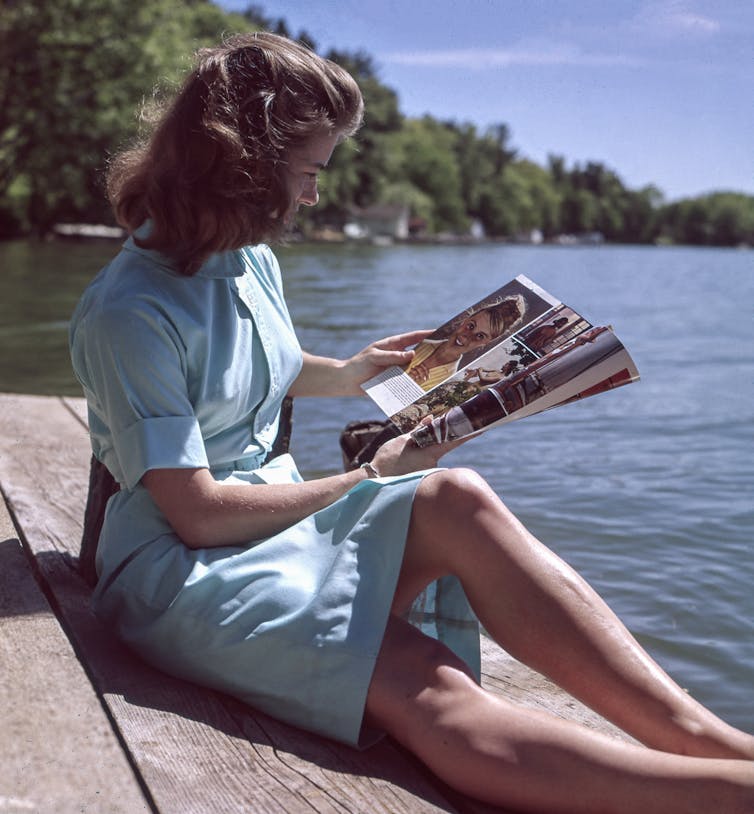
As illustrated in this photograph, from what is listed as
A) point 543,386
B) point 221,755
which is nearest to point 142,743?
point 221,755

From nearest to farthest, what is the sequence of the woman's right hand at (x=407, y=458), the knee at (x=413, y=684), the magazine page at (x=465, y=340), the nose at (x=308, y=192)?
the knee at (x=413, y=684) < the woman's right hand at (x=407, y=458) < the nose at (x=308, y=192) < the magazine page at (x=465, y=340)

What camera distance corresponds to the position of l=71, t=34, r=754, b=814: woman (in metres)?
1.90

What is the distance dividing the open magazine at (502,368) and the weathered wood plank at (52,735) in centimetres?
81

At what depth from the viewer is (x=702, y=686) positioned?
141 inches

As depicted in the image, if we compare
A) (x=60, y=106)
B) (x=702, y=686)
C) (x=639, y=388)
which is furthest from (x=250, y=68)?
(x=60, y=106)

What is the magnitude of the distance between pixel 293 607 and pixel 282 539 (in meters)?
0.15

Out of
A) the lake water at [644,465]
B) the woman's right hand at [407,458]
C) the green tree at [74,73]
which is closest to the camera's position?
the woman's right hand at [407,458]

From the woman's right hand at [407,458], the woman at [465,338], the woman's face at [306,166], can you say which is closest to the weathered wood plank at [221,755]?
the woman's right hand at [407,458]

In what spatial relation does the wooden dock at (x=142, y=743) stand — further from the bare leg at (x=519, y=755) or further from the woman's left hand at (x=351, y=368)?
the woman's left hand at (x=351, y=368)

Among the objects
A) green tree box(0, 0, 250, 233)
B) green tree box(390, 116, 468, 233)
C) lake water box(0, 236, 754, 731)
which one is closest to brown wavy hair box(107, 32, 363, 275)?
lake water box(0, 236, 754, 731)

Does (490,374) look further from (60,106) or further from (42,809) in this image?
(60,106)

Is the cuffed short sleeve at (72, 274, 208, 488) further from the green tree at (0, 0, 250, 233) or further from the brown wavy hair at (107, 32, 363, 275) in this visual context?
the green tree at (0, 0, 250, 233)

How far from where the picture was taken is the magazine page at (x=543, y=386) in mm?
2264

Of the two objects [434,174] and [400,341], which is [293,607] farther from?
[434,174]
